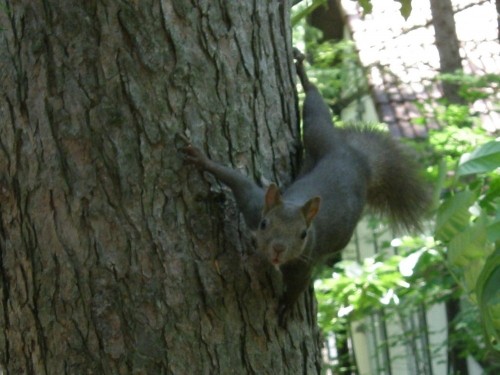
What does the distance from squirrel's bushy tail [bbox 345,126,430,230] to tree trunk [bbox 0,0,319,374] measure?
3.04 feet

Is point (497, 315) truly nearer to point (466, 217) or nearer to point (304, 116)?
point (466, 217)

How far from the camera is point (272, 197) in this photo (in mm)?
2520

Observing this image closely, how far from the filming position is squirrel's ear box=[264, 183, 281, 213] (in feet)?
8.17

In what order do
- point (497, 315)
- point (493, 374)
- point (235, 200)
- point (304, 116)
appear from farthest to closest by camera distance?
point (493, 374)
point (304, 116)
point (497, 315)
point (235, 200)

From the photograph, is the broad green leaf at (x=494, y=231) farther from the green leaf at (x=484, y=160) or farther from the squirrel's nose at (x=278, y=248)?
the squirrel's nose at (x=278, y=248)

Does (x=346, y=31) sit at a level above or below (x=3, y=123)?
above

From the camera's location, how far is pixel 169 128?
2.38m

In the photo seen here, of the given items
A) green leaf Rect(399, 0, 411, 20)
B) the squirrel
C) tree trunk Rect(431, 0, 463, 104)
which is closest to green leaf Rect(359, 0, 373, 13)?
green leaf Rect(399, 0, 411, 20)

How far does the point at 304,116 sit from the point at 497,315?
85cm

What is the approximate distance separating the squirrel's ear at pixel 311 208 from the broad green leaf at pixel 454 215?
0.32 metres

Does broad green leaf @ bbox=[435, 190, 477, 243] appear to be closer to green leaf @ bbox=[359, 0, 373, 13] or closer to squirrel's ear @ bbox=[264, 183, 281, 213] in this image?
squirrel's ear @ bbox=[264, 183, 281, 213]

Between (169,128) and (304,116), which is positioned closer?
(169,128)

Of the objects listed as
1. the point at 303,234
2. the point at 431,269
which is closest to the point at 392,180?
the point at 303,234

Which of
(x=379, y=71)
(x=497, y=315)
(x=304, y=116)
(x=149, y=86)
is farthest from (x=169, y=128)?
(x=379, y=71)
